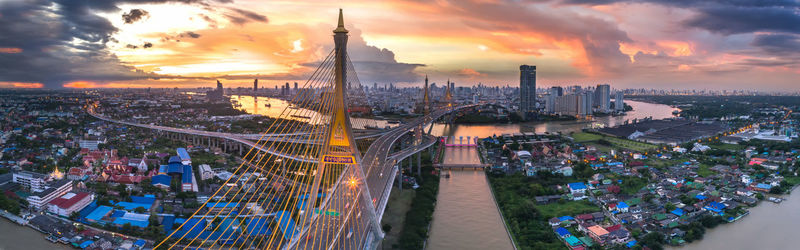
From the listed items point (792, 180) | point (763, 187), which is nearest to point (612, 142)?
point (792, 180)

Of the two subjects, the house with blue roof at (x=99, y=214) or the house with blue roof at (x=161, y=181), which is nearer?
the house with blue roof at (x=99, y=214)

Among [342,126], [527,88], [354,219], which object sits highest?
[527,88]

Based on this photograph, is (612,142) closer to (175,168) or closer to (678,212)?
(678,212)

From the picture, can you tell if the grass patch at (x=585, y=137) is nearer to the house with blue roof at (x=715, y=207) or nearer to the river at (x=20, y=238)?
the house with blue roof at (x=715, y=207)

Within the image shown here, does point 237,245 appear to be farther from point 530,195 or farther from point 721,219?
point 721,219

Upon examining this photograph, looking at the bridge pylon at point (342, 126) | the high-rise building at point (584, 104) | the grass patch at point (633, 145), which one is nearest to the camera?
the bridge pylon at point (342, 126)

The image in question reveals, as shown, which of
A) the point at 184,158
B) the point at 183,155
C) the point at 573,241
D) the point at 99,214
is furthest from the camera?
the point at 183,155

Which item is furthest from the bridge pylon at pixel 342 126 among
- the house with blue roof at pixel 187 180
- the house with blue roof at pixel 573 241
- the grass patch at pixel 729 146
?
the grass patch at pixel 729 146
